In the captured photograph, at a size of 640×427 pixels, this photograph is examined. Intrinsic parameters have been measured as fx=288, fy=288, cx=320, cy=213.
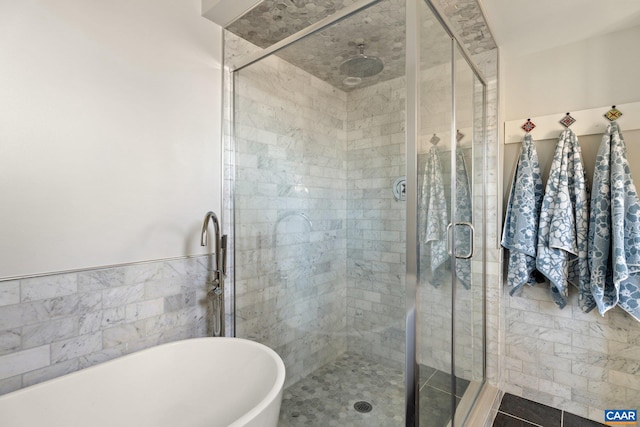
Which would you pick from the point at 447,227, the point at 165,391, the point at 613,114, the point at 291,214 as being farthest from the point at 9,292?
the point at 613,114

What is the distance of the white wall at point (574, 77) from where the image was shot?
1.75 m

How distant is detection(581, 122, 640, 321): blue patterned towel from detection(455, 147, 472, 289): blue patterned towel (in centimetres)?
68

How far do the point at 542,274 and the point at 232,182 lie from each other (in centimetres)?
211

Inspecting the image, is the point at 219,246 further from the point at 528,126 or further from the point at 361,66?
the point at 528,126

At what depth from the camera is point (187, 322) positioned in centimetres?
157

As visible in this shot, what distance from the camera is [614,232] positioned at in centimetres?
157

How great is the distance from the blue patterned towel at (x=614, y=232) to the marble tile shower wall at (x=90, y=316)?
228 cm

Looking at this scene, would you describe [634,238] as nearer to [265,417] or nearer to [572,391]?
[572,391]

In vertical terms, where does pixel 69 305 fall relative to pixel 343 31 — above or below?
below

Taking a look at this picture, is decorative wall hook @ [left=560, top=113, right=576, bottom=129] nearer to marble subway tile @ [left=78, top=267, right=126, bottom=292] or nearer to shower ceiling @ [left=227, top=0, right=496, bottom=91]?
shower ceiling @ [left=227, top=0, right=496, bottom=91]

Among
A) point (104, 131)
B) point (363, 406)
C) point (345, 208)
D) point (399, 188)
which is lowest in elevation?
point (363, 406)

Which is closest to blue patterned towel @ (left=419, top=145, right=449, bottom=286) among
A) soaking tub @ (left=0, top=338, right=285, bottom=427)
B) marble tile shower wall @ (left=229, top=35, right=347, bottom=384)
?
marble tile shower wall @ (left=229, top=35, right=347, bottom=384)

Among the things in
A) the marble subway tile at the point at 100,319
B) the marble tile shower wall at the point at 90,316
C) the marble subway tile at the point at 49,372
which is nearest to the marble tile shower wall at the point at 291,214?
Answer: the marble tile shower wall at the point at 90,316

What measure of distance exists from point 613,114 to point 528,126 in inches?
16.3
